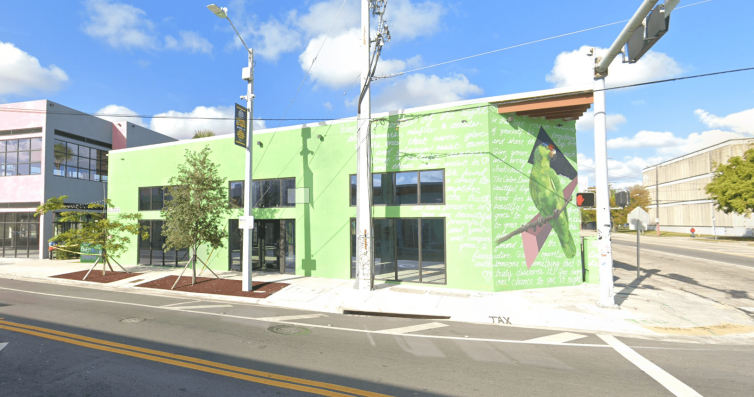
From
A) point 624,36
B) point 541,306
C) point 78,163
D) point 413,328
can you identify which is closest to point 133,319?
point 413,328

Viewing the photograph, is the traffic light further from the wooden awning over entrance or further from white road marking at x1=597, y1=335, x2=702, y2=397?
white road marking at x1=597, y1=335, x2=702, y2=397

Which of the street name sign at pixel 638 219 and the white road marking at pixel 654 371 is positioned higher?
the street name sign at pixel 638 219

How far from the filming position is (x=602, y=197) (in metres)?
10.3

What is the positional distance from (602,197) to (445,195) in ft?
16.3

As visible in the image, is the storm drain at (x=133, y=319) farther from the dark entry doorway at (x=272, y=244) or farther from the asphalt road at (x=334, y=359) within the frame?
the dark entry doorway at (x=272, y=244)

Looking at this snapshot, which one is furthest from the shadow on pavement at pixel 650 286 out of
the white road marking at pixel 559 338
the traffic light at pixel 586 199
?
the white road marking at pixel 559 338

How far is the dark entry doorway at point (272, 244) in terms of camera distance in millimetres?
16094

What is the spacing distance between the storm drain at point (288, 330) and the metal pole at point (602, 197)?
327 inches

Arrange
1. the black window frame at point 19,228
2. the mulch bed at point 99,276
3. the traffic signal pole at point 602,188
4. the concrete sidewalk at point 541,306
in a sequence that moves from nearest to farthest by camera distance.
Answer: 1. the concrete sidewalk at point 541,306
2. the traffic signal pole at point 602,188
3. the mulch bed at point 99,276
4. the black window frame at point 19,228

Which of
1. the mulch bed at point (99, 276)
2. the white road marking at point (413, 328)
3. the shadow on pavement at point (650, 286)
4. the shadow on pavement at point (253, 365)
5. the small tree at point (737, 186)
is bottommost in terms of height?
the white road marking at point (413, 328)

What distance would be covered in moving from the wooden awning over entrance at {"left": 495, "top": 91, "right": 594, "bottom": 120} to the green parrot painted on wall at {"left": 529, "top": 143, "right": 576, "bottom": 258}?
127 centimetres

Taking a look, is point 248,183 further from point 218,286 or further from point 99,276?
point 99,276

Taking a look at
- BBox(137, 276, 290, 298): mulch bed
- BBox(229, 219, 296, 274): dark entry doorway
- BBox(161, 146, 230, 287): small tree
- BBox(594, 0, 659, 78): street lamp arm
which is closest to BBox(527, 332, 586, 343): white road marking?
BBox(594, 0, 659, 78): street lamp arm

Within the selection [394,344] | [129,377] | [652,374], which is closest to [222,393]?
[129,377]
